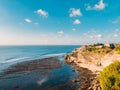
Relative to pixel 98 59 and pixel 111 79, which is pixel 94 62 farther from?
pixel 111 79

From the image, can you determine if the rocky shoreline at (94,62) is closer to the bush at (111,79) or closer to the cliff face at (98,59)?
the cliff face at (98,59)

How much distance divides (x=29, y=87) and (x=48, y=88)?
7.41 m

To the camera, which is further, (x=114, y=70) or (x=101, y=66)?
(x=101, y=66)

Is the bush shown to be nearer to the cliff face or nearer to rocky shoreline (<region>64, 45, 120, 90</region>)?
rocky shoreline (<region>64, 45, 120, 90</region>)

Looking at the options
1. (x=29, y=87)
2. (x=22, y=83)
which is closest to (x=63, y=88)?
(x=29, y=87)

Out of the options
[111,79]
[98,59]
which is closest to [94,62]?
[98,59]

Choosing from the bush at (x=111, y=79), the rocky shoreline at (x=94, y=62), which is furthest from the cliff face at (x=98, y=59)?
the bush at (x=111, y=79)

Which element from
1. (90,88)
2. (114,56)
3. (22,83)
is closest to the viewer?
(90,88)

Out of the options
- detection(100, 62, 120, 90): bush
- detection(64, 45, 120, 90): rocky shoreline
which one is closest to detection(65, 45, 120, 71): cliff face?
detection(64, 45, 120, 90): rocky shoreline

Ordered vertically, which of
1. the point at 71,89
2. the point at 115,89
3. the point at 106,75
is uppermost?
the point at 106,75

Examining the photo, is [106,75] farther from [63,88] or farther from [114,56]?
[114,56]

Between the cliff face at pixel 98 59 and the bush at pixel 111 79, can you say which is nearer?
the bush at pixel 111 79

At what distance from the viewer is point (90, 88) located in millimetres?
53281

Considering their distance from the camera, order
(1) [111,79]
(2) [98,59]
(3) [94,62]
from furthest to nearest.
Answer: (3) [94,62], (2) [98,59], (1) [111,79]
